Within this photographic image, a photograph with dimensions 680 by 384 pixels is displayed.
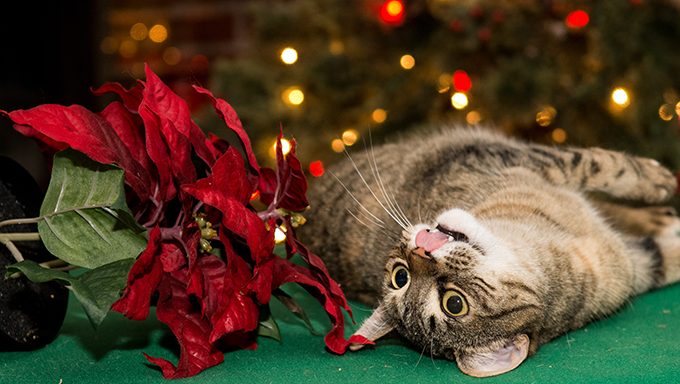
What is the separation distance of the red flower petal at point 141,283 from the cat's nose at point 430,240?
0.43m

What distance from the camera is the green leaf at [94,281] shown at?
901 mm

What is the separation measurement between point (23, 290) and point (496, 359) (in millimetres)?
730

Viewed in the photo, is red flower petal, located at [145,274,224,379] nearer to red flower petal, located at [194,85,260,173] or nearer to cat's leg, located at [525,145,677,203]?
red flower petal, located at [194,85,260,173]

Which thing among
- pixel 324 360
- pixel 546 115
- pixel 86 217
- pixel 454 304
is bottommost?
pixel 324 360

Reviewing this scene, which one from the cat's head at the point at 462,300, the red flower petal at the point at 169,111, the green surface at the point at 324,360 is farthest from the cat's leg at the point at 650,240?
the red flower petal at the point at 169,111

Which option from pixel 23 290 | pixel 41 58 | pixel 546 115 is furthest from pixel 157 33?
pixel 23 290

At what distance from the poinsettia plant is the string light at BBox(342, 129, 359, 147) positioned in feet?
5.44

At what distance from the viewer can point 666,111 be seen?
2.36 m

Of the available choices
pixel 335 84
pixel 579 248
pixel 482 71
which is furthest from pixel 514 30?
pixel 579 248

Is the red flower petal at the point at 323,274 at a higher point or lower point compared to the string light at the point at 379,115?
lower

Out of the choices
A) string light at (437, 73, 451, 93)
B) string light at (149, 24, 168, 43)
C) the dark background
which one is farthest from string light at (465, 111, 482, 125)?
string light at (149, 24, 168, 43)

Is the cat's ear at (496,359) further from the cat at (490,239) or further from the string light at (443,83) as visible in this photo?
the string light at (443,83)

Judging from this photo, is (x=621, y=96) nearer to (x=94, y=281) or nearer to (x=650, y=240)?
(x=650, y=240)

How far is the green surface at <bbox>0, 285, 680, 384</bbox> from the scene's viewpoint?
3.60 ft
